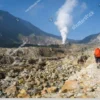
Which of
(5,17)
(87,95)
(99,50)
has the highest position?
(5,17)

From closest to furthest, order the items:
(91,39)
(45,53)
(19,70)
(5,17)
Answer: (19,70) < (45,53) < (5,17) < (91,39)

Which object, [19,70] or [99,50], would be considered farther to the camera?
[19,70]

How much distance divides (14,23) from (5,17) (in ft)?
14.4

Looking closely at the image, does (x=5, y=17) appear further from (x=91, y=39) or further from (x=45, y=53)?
(x=45, y=53)

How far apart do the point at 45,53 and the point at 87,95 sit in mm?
28392

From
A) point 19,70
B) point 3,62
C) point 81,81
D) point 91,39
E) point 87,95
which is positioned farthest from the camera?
point 91,39

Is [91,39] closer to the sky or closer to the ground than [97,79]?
closer to the sky

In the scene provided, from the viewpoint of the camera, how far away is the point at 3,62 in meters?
21.5

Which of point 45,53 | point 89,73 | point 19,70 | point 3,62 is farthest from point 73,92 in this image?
point 45,53

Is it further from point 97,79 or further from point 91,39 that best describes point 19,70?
point 91,39

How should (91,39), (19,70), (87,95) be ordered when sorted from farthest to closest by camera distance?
(91,39) → (19,70) → (87,95)

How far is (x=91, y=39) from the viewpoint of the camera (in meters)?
120

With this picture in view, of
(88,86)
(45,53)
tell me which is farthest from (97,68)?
(45,53)

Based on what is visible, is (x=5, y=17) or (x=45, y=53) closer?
(x=45, y=53)
